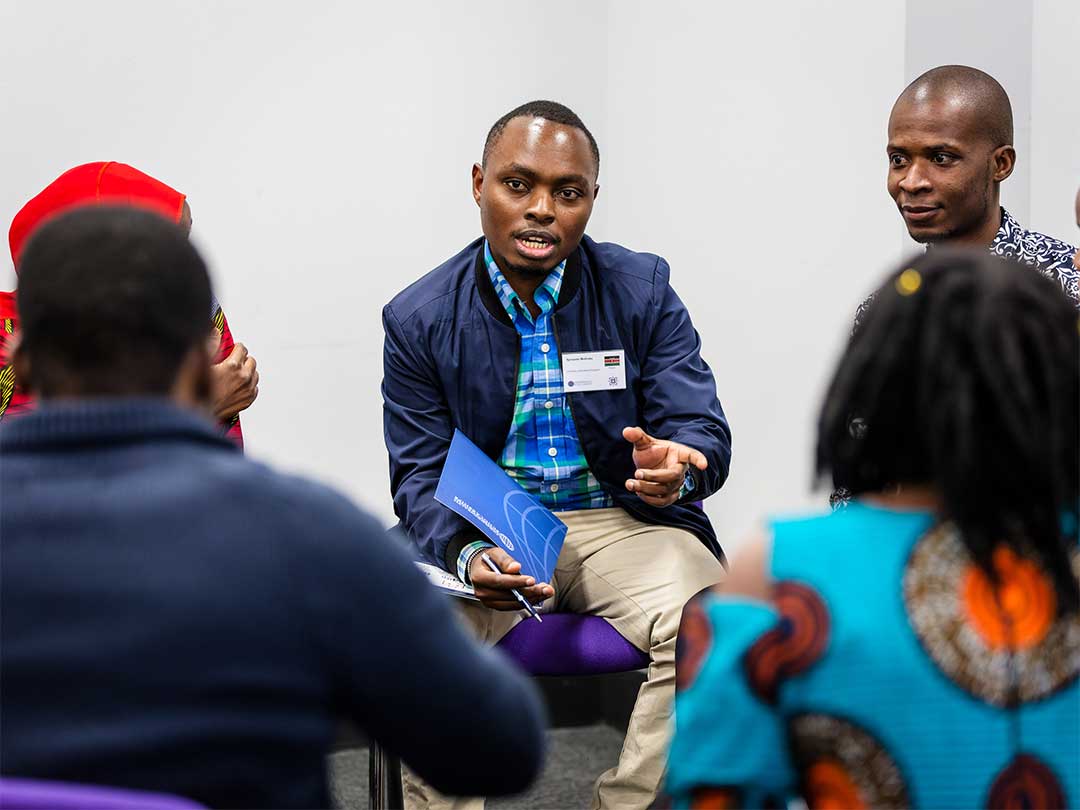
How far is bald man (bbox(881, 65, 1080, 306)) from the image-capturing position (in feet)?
8.50

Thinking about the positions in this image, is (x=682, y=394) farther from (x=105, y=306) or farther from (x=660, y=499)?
(x=105, y=306)

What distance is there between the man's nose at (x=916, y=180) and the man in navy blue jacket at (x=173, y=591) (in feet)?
5.92

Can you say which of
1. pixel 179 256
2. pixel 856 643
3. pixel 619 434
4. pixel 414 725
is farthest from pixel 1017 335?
pixel 619 434

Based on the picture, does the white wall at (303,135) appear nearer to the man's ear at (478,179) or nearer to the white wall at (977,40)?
the man's ear at (478,179)

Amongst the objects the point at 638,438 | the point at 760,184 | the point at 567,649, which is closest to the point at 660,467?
the point at 638,438

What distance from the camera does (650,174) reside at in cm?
373

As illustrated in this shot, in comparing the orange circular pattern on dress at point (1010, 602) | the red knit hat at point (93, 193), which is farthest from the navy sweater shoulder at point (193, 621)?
the red knit hat at point (93, 193)

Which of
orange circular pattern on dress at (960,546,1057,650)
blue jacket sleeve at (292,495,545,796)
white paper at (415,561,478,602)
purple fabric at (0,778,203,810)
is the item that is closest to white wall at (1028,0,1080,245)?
white paper at (415,561,478,602)

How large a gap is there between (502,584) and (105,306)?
1.46 meters

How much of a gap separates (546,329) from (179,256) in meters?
1.76

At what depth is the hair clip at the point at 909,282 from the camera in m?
1.14

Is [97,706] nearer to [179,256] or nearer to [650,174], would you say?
[179,256]

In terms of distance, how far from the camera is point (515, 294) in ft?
9.29

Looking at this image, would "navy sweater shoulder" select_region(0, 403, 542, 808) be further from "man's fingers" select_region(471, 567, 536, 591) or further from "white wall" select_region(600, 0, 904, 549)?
"white wall" select_region(600, 0, 904, 549)
